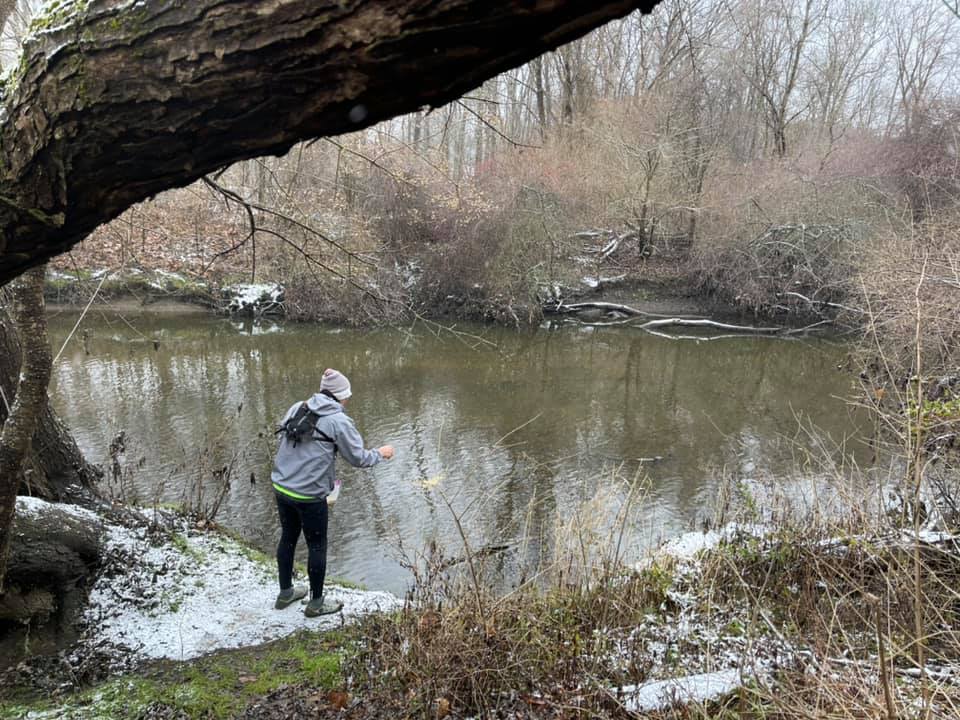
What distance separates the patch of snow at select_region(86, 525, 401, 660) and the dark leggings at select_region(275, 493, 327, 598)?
0.35m

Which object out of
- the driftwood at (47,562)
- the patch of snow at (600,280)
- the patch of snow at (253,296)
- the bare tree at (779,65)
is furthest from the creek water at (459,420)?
the bare tree at (779,65)

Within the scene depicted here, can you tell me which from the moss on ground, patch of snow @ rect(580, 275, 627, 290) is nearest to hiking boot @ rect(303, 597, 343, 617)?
the moss on ground

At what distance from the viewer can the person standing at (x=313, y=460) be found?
4.21 meters

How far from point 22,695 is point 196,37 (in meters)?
3.83

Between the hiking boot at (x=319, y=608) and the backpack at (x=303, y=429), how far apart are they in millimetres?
1301

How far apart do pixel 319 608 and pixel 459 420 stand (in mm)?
6869

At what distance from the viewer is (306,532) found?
4.45 metres

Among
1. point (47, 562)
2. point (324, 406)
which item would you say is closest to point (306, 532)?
point (324, 406)

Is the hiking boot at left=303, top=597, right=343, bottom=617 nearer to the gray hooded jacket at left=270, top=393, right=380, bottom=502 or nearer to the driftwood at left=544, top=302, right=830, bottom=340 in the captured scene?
the gray hooded jacket at left=270, top=393, right=380, bottom=502

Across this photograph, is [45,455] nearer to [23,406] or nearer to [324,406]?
[23,406]

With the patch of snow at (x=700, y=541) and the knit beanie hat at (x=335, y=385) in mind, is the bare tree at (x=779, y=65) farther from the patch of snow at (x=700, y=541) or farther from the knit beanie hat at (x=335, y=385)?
the knit beanie hat at (x=335, y=385)

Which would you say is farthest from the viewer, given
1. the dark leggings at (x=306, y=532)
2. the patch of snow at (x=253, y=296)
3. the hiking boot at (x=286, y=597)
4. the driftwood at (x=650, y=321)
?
the driftwood at (x=650, y=321)

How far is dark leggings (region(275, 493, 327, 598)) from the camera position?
4.32 metres

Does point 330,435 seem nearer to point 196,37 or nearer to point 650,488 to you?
point 196,37
